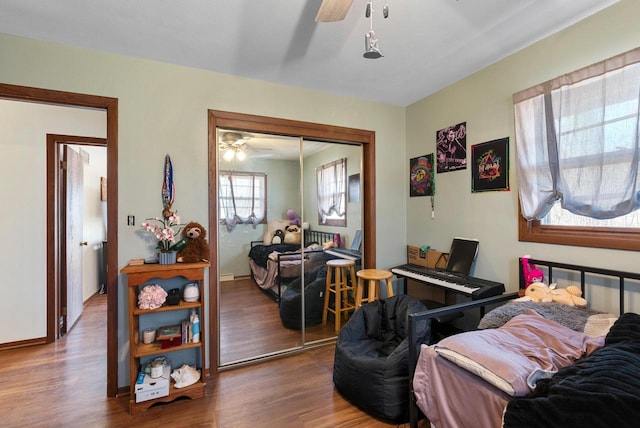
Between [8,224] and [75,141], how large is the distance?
1016mm

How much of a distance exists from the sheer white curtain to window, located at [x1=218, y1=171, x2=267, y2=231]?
2.17m

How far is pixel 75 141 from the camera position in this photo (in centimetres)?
298

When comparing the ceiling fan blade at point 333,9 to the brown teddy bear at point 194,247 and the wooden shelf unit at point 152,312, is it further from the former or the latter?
the wooden shelf unit at point 152,312

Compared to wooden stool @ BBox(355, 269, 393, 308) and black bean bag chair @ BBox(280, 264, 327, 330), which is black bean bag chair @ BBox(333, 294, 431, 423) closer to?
wooden stool @ BBox(355, 269, 393, 308)

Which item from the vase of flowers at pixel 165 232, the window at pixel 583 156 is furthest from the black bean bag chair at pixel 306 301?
the window at pixel 583 156

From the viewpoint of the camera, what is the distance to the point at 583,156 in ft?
5.92

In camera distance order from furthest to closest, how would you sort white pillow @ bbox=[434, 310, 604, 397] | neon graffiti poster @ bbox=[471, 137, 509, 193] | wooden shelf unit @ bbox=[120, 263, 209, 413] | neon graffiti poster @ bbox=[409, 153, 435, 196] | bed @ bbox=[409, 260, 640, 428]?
neon graffiti poster @ bbox=[409, 153, 435, 196] → neon graffiti poster @ bbox=[471, 137, 509, 193] → wooden shelf unit @ bbox=[120, 263, 209, 413] → white pillow @ bbox=[434, 310, 604, 397] → bed @ bbox=[409, 260, 640, 428]

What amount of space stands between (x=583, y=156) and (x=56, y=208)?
4575 millimetres

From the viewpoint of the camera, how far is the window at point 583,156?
5.33ft

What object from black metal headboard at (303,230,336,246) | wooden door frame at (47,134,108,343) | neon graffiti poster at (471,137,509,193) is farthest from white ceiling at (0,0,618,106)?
black metal headboard at (303,230,336,246)

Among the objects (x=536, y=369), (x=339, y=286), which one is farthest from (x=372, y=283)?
(x=536, y=369)

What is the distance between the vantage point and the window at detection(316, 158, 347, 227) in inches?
120

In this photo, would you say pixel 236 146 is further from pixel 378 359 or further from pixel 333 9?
pixel 378 359

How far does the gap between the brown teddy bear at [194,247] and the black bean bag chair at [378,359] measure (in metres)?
1.27
